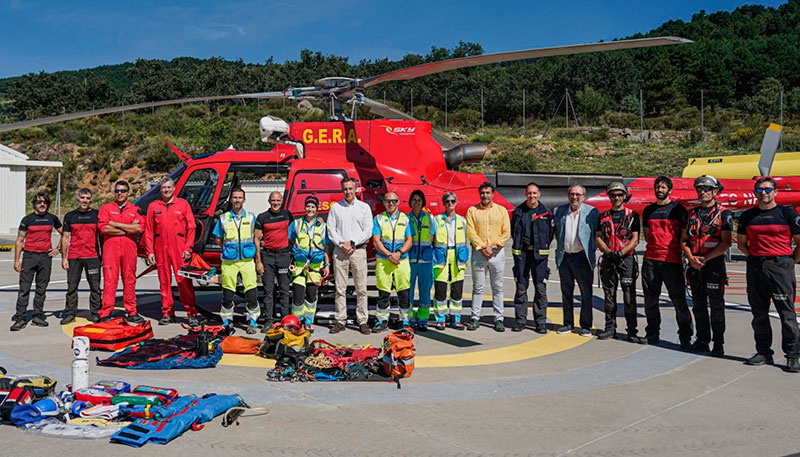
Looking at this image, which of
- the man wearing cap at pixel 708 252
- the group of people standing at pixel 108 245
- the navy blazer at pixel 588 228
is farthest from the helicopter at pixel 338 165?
the man wearing cap at pixel 708 252

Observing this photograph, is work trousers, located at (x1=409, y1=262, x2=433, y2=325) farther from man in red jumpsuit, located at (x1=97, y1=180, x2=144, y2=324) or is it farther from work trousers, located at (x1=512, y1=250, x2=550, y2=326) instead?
man in red jumpsuit, located at (x1=97, y1=180, x2=144, y2=324)

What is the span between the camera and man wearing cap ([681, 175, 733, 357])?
6.98m

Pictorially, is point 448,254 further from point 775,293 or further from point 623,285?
point 775,293

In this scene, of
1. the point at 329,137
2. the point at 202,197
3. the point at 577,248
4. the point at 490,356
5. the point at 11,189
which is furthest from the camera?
the point at 11,189

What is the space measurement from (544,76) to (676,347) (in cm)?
6793

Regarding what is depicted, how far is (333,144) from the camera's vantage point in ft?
32.0

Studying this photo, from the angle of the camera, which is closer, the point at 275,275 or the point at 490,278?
the point at 275,275

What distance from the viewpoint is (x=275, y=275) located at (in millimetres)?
8414

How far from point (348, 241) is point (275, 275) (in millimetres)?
1166

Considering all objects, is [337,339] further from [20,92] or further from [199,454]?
[20,92]

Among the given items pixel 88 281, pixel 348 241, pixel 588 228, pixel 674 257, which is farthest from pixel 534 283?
pixel 88 281

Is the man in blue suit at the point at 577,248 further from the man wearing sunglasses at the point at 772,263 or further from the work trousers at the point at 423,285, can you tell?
the man wearing sunglasses at the point at 772,263

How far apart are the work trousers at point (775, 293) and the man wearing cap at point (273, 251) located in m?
5.67

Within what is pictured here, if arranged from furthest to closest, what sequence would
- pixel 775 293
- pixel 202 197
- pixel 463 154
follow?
pixel 463 154
pixel 202 197
pixel 775 293
